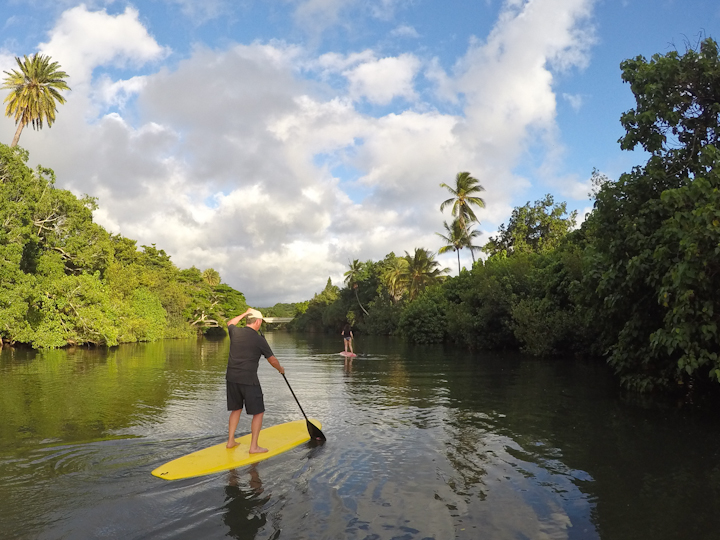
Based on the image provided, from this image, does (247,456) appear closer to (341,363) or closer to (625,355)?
(625,355)

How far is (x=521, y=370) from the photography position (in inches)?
725

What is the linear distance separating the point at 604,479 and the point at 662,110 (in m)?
8.90

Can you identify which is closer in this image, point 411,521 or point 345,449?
point 411,521

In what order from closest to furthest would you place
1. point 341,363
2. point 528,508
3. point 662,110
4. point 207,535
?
point 207,535
point 528,508
point 662,110
point 341,363

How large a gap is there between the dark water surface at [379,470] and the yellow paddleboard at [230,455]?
19 cm

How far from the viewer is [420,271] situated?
2176 inches

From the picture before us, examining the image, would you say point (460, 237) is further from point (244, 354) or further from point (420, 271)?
point (244, 354)

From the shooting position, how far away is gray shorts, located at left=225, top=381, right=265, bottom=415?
22.3 ft

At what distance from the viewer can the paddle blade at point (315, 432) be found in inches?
300

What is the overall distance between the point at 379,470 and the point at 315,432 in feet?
5.40

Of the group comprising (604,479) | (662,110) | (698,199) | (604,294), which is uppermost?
(662,110)

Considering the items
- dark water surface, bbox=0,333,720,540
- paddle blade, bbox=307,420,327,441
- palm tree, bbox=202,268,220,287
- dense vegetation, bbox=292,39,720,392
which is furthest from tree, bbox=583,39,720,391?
palm tree, bbox=202,268,220,287

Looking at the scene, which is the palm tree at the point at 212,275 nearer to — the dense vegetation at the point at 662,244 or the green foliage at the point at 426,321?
the green foliage at the point at 426,321

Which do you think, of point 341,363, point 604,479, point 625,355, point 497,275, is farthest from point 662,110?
point 497,275
